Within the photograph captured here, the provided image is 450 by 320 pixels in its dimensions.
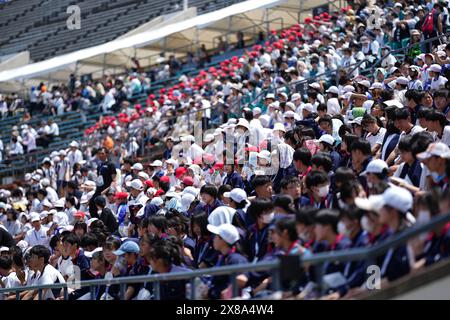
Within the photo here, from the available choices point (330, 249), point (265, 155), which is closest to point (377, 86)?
point (265, 155)

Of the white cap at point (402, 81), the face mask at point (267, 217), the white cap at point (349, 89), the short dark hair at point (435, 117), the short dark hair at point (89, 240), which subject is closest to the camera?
the face mask at point (267, 217)

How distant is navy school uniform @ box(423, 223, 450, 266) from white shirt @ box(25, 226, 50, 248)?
10463 millimetres

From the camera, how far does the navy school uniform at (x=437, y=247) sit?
21.0ft

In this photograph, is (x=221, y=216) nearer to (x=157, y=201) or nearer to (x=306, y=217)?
(x=306, y=217)

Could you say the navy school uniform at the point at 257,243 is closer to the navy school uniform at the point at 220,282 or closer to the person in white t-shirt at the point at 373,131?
the navy school uniform at the point at 220,282

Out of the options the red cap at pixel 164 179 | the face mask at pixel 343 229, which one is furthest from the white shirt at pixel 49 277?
the face mask at pixel 343 229

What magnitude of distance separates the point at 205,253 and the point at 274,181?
8.96 ft

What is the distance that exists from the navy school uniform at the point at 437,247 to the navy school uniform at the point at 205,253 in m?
3.02

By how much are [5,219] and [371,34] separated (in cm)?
836

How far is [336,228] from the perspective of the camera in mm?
7102

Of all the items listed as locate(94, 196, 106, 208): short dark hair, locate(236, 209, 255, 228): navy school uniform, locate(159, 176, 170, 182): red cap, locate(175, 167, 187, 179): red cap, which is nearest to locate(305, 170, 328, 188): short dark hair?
locate(236, 209, 255, 228): navy school uniform

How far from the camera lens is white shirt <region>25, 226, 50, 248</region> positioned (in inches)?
634

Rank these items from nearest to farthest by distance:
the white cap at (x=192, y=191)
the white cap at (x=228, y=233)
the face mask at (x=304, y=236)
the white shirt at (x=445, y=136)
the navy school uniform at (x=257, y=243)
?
the face mask at (x=304, y=236)
the white cap at (x=228, y=233)
the navy school uniform at (x=257, y=243)
the white shirt at (x=445, y=136)
the white cap at (x=192, y=191)
